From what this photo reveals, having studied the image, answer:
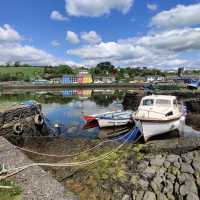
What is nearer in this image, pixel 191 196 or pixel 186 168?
pixel 191 196

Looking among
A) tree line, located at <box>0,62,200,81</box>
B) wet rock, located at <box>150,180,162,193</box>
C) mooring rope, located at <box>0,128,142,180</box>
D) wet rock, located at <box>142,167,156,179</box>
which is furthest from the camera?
tree line, located at <box>0,62,200,81</box>

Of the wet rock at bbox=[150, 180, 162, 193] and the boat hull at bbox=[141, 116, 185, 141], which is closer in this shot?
the wet rock at bbox=[150, 180, 162, 193]

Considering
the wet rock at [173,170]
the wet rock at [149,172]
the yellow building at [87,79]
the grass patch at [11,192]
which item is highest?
the grass patch at [11,192]

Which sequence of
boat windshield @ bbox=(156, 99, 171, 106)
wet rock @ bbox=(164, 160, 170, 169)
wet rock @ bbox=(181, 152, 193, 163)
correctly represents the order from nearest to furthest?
wet rock @ bbox=(181, 152, 193, 163)
wet rock @ bbox=(164, 160, 170, 169)
boat windshield @ bbox=(156, 99, 171, 106)

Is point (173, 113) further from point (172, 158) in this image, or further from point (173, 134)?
point (172, 158)

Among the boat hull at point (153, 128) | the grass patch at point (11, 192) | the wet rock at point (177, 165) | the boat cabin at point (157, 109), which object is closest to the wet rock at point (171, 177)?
the wet rock at point (177, 165)

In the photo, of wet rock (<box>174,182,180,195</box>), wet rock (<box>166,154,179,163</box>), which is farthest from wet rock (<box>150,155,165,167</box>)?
wet rock (<box>174,182,180,195</box>)

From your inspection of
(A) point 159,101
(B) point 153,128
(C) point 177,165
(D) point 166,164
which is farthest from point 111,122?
(C) point 177,165

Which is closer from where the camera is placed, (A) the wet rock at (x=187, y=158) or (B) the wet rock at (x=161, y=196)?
(B) the wet rock at (x=161, y=196)

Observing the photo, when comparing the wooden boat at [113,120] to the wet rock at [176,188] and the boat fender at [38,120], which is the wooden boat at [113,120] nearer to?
the boat fender at [38,120]

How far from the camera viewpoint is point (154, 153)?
1474cm

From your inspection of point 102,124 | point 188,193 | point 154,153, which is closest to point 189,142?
point 154,153

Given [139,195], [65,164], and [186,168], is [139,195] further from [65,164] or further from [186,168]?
[65,164]

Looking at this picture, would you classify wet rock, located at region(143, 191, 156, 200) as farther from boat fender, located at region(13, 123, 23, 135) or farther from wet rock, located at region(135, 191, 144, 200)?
boat fender, located at region(13, 123, 23, 135)
